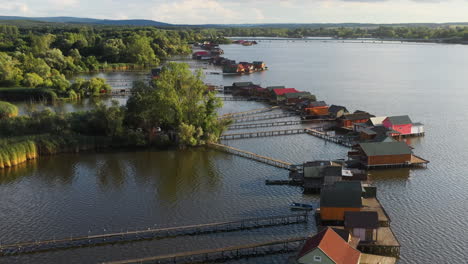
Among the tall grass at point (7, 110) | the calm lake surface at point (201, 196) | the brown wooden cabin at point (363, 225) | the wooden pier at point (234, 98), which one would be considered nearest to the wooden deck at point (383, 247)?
the brown wooden cabin at point (363, 225)

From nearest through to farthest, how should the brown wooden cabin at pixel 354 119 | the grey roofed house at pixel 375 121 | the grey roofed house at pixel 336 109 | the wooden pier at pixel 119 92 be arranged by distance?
the grey roofed house at pixel 375 121, the brown wooden cabin at pixel 354 119, the grey roofed house at pixel 336 109, the wooden pier at pixel 119 92

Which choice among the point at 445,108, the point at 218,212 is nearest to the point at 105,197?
the point at 218,212

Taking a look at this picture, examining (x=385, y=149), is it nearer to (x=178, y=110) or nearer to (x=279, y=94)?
(x=178, y=110)

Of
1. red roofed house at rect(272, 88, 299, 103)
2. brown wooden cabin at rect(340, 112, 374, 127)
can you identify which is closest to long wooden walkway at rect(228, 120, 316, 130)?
brown wooden cabin at rect(340, 112, 374, 127)

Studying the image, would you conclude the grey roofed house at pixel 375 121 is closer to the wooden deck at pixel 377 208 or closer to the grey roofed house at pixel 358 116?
the grey roofed house at pixel 358 116

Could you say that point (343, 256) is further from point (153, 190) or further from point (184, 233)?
point (153, 190)

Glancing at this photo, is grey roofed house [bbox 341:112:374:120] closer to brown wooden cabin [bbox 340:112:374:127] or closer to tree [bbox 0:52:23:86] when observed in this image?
brown wooden cabin [bbox 340:112:374:127]
